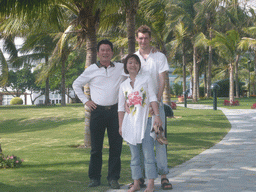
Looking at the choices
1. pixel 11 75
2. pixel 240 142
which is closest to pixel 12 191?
pixel 240 142

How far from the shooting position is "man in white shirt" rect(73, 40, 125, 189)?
4.73 m

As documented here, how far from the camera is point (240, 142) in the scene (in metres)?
8.88

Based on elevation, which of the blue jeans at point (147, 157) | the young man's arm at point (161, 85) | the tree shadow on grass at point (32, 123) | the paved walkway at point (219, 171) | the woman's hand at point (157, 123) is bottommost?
the tree shadow on grass at point (32, 123)

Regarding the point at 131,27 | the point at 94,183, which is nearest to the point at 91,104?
the point at 94,183

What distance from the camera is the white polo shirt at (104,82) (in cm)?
472

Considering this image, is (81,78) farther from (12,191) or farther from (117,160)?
(12,191)

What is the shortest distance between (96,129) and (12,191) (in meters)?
1.39

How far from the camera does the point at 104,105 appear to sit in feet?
15.5

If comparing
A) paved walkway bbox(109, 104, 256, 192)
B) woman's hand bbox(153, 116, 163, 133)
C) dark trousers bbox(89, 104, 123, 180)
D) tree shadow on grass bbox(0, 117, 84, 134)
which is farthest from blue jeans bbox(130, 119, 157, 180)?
tree shadow on grass bbox(0, 117, 84, 134)

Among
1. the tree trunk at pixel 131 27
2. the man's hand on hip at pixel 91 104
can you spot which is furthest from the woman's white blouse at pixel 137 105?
the tree trunk at pixel 131 27

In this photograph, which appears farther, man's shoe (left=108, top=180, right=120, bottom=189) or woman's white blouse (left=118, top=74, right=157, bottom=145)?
man's shoe (left=108, top=180, right=120, bottom=189)

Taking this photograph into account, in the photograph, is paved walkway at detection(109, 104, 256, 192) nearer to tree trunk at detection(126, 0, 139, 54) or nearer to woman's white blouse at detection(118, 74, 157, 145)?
woman's white blouse at detection(118, 74, 157, 145)

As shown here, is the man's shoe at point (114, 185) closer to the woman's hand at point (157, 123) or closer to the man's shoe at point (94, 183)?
the man's shoe at point (94, 183)

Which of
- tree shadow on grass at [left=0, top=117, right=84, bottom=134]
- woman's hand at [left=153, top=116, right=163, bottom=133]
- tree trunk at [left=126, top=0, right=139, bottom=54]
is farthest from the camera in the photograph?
tree shadow on grass at [left=0, top=117, right=84, bottom=134]
